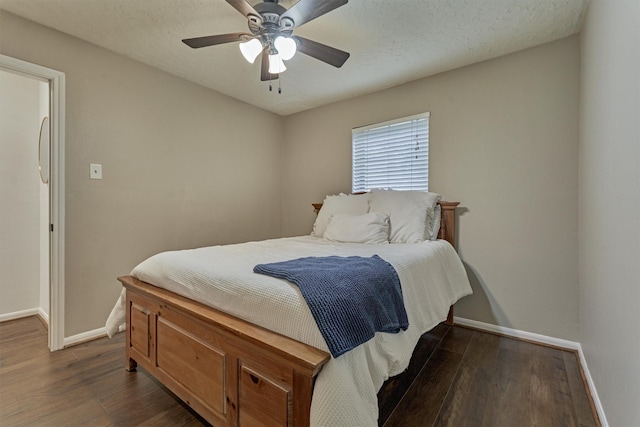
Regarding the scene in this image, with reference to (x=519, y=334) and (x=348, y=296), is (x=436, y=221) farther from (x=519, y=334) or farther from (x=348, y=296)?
(x=348, y=296)

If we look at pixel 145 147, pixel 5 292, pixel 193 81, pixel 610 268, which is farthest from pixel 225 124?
pixel 610 268

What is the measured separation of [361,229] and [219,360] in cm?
156

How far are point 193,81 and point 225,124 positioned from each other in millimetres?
529

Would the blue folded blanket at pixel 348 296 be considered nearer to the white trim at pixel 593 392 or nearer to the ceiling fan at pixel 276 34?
the white trim at pixel 593 392

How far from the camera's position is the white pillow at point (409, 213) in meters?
2.44

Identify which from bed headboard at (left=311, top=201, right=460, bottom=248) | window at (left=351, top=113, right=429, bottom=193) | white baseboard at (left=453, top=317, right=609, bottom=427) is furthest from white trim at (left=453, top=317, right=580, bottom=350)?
window at (left=351, top=113, right=429, bottom=193)

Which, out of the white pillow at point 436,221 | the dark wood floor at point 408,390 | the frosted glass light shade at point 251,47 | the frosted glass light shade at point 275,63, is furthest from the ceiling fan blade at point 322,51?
the dark wood floor at point 408,390

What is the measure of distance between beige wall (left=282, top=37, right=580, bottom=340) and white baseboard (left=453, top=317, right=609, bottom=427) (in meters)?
0.04

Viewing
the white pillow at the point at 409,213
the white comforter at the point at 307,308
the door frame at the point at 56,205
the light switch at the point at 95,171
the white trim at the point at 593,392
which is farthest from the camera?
the white pillow at the point at 409,213

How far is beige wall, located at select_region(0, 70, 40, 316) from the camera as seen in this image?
2.71m

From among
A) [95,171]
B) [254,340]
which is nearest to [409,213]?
[254,340]

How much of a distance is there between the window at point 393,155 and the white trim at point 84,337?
275 centimetres

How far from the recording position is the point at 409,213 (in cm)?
253

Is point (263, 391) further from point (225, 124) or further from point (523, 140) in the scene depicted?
point (225, 124)
